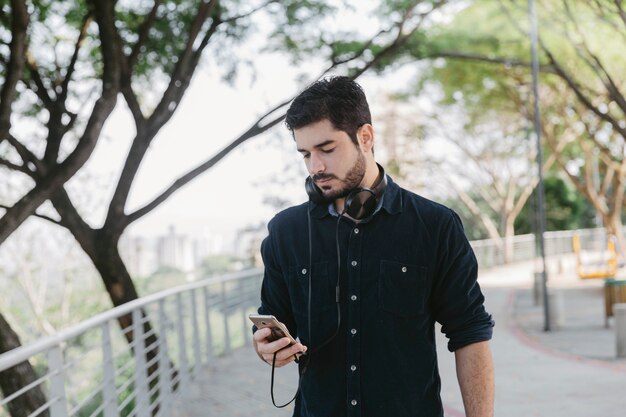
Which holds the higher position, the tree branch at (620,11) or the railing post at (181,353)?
the tree branch at (620,11)

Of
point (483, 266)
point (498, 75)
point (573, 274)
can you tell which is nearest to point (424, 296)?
point (498, 75)

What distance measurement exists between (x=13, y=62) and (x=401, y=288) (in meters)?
6.84

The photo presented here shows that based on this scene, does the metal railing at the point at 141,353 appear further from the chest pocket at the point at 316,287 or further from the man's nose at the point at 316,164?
the man's nose at the point at 316,164

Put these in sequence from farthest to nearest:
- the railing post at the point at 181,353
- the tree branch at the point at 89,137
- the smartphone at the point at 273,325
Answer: the railing post at the point at 181,353 < the tree branch at the point at 89,137 < the smartphone at the point at 273,325

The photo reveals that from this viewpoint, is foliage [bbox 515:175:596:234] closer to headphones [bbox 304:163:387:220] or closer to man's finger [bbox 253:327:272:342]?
headphones [bbox 304:163:387:220]

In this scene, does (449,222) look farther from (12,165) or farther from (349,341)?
(12,165)

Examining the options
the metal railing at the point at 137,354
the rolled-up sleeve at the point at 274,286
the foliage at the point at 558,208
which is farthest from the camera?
the foliage at the point at 558,208

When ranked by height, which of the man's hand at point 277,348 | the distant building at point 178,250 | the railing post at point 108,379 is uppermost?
the man's hand at point 277,348

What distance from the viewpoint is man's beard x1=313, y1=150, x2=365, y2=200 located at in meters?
2.35

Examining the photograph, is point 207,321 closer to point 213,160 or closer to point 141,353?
point 213,160

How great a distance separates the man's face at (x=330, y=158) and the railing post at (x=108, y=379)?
376cm

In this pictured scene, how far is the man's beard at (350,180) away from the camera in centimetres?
235

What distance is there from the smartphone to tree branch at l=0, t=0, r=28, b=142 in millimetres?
6585

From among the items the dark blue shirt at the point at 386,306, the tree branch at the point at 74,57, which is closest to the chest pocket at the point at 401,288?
the dark blue shirt at the point at 386,306
